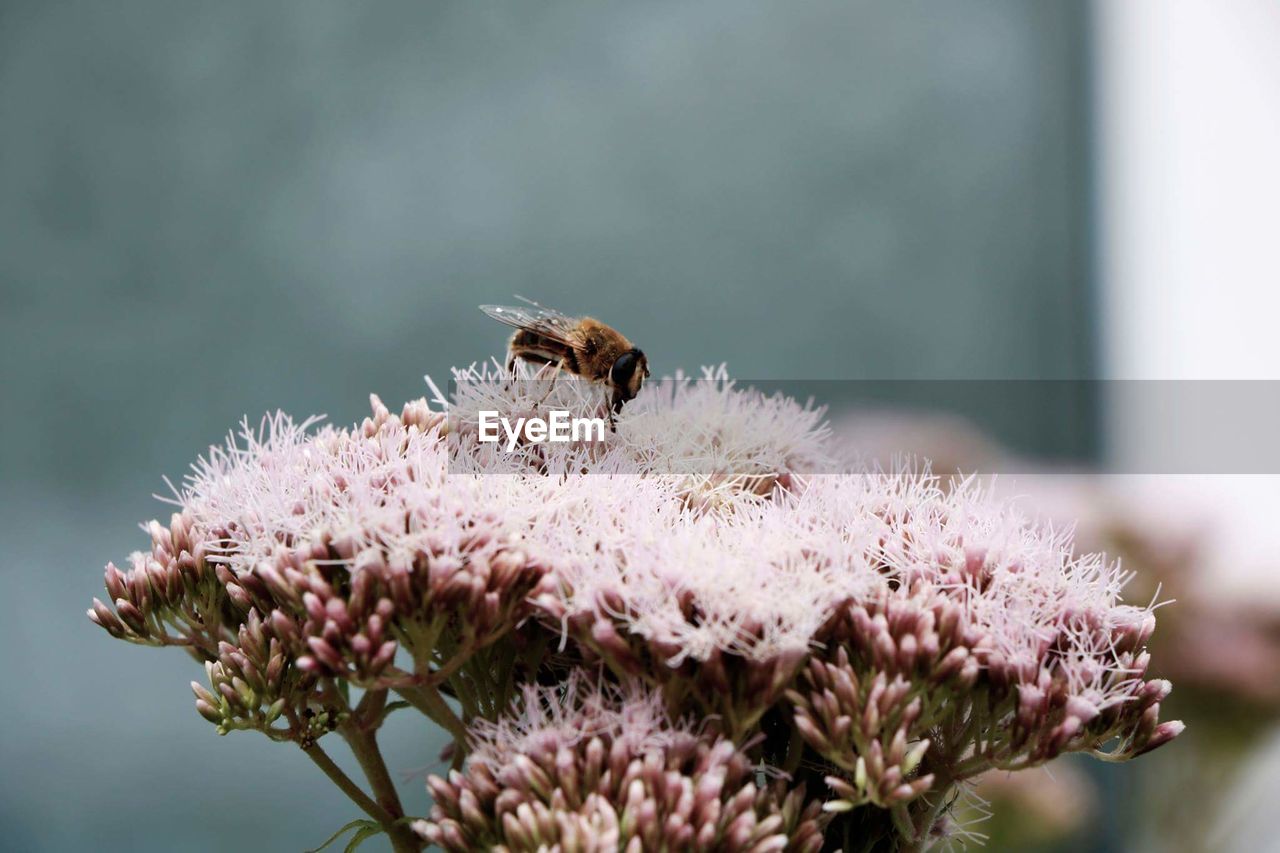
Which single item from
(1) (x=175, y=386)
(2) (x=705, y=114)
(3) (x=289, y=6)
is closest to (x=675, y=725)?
(1) (x=175, y=386)

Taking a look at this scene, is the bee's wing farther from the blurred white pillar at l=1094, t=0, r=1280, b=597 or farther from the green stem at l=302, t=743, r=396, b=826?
the blurred white pillar at l=1094, t=0, r=1280, b=597

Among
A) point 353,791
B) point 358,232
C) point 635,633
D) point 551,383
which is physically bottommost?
point 353,791

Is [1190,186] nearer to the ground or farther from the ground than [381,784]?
farther from the ground

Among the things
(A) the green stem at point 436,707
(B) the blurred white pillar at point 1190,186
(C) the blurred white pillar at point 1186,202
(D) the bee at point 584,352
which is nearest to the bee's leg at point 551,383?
(D) the bee at point 584,352

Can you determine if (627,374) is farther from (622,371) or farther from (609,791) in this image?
(609,791)

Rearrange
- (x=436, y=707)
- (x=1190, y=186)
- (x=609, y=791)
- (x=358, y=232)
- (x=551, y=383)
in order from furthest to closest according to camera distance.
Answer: (x=1190, y=186) < (x=358, y=232) < (x=551, y=383) < (x=436, y=707) < (x=609, y=791)

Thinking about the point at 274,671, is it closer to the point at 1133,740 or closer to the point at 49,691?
the point at 1133,740

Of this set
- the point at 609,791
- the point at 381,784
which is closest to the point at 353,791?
the point at 381,784
